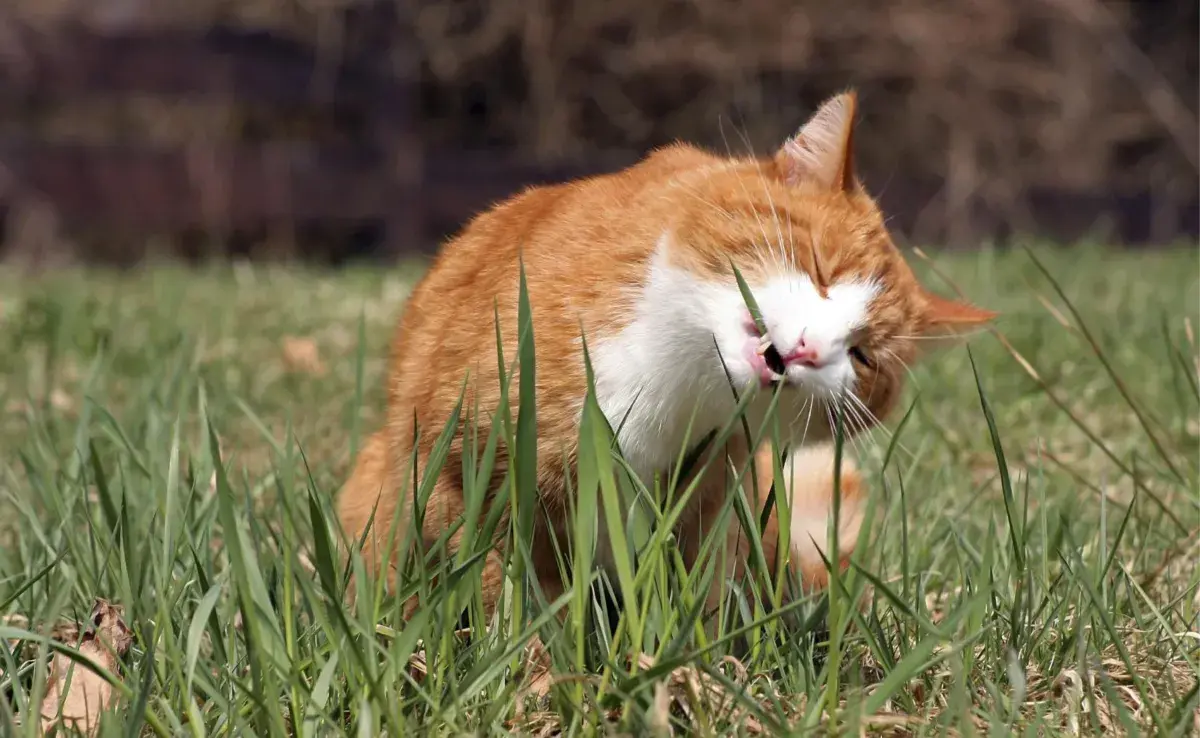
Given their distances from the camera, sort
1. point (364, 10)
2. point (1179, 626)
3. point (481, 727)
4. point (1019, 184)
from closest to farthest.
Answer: point (481, 727) < point (1179, 626) < point (364, 10) < point (1019, 184)

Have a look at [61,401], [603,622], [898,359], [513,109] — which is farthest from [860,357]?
[513,109]

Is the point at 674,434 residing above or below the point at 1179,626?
above

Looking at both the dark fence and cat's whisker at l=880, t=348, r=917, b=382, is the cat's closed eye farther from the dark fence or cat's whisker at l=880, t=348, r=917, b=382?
the dark fence

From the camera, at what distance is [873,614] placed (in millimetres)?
1057

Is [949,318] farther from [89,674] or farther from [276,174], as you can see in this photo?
[276,174]

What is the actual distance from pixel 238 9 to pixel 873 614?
6.88m

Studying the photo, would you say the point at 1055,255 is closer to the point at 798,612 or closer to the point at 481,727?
the point at 798,612

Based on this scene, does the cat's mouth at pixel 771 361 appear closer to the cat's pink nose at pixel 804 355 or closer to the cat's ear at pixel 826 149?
the cat's pink nose at pixel 804 355

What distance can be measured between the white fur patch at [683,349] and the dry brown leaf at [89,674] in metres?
0.53

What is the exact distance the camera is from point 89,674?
107 cm

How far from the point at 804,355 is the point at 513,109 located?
5769 millimetres

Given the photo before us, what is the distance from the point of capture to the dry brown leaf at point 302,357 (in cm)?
284

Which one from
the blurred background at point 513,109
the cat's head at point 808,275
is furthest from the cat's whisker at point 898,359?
the blurred background at point 513,109

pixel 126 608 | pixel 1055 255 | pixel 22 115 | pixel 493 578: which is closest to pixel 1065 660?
pixel 493 578
